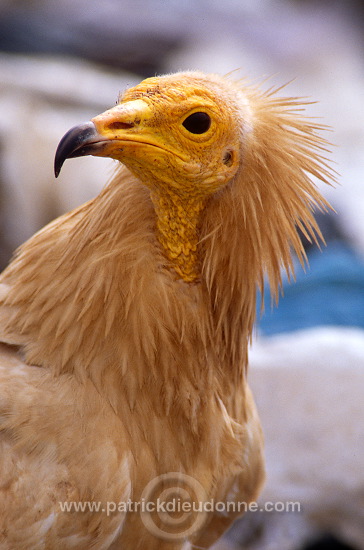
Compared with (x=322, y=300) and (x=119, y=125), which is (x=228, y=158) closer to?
(x=119, y=125)

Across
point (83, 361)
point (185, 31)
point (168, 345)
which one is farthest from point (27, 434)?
point (185, 31)

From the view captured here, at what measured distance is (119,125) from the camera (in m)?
1.47

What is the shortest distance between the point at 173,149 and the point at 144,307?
39cm

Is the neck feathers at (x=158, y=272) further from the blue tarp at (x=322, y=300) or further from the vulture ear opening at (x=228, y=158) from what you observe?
the blue tarp at (x=322, y=300)

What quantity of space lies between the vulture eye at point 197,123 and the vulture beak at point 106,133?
0.09m

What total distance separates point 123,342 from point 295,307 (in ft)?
8.51

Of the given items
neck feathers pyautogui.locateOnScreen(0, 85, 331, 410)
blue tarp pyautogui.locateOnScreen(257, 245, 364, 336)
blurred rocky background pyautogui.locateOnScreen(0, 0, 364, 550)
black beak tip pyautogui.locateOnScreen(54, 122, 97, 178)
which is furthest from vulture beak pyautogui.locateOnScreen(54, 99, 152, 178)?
blue tarp pyautogui.locateOnScreen(257, 245, 364, 336)

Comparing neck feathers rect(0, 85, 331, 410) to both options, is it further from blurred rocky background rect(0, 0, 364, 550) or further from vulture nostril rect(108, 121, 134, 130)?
blurred rocky background rect(0, 0, 364, 550)

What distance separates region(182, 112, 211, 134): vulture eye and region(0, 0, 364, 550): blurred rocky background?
Answer: 33 centimetres

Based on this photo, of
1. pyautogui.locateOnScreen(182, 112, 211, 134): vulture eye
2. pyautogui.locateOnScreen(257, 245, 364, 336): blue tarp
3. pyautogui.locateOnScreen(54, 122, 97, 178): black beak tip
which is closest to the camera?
pyautogui.locateOnScreen(54, 122, 97, 178): black beak tip

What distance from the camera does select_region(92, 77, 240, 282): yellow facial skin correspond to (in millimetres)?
1477

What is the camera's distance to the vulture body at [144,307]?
156 centimetres

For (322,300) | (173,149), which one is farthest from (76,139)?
(322,300)

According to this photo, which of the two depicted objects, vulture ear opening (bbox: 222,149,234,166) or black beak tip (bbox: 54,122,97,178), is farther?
vulture ear opening (bbox: 222,149,234,166)
